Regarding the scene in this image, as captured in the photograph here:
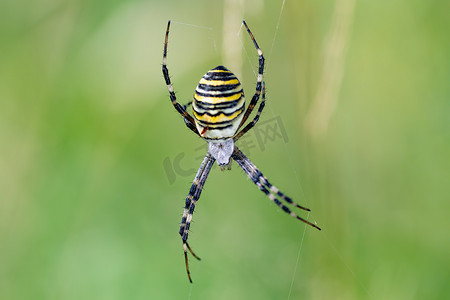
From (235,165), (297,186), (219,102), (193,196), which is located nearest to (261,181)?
(297,186)

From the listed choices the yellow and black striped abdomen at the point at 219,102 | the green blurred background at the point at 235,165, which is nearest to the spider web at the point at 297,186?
the green blurred background at the point at 235,165

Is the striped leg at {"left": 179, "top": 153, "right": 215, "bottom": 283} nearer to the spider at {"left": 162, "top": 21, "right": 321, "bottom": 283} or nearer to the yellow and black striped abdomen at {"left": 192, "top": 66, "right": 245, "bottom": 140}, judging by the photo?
the spider at {"left": 162, "top": 21, "right": 321, "bottom": 283}

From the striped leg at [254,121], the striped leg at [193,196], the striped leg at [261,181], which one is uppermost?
the striped leg at [254,121]

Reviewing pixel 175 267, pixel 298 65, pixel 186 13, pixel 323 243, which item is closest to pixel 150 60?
pixel 186 13

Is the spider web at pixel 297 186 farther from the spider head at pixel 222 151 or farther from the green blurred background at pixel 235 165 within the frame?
the spider head at pixel 222 151

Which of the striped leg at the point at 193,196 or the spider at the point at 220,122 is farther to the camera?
the striped leg at the point at 193,196

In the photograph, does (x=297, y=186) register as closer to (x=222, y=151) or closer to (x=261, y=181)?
(x=261, y=181)

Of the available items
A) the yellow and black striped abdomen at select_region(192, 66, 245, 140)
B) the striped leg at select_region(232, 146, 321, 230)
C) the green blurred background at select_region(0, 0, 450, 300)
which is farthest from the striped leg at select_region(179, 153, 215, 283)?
the yellow and black striped abdomen at select_region(192, 66, 245, 140)

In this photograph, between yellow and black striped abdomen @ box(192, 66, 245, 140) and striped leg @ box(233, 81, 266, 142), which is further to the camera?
striped leg @ box(233, 81, 266, 142)
